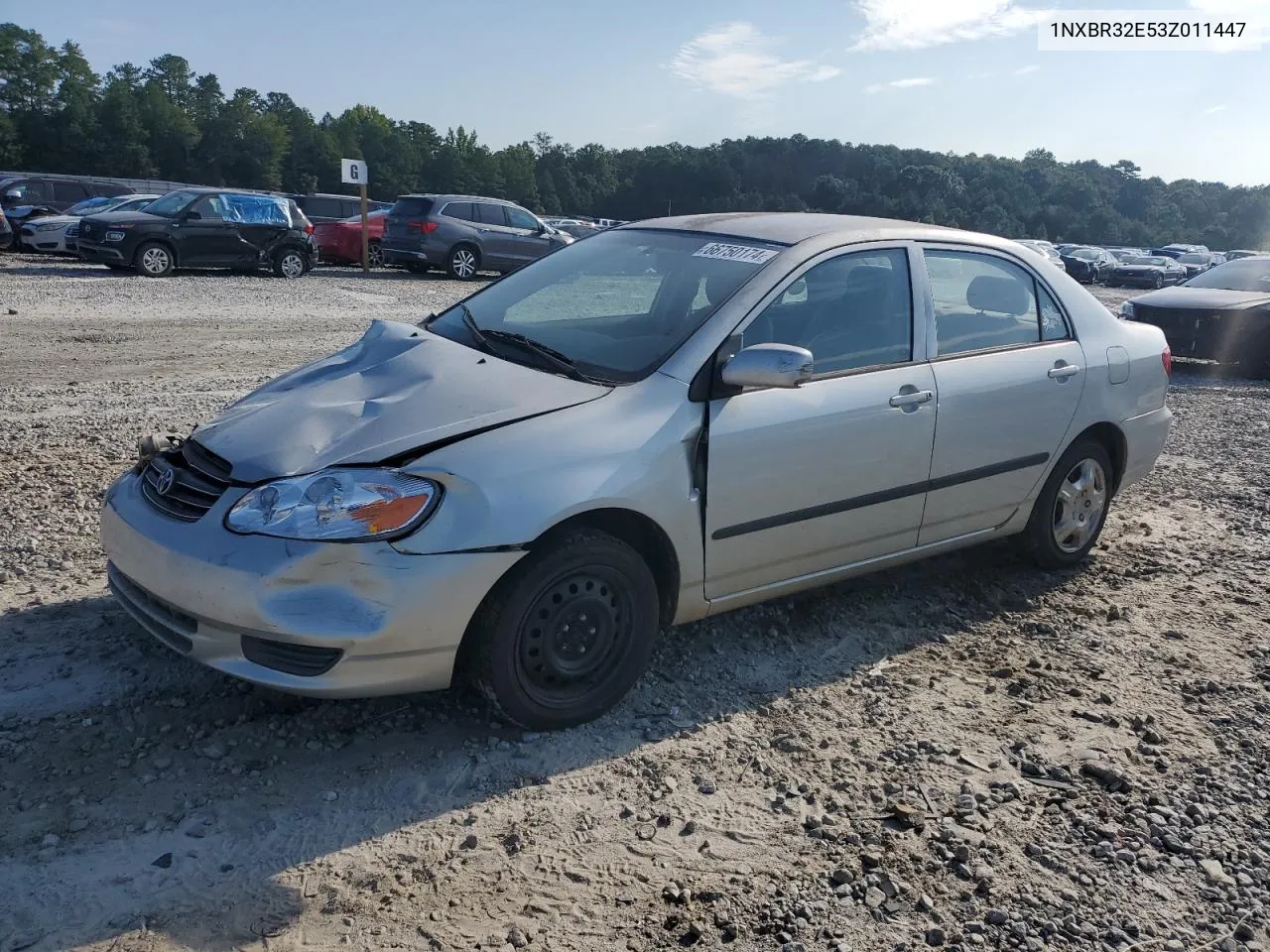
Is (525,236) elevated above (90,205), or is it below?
below

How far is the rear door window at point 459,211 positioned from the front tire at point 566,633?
19612mm

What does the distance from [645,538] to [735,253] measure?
130cm

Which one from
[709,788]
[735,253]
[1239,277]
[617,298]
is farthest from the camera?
[1239,277]

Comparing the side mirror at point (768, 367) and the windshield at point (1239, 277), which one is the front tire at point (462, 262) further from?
the side mirror at point (768, 367)

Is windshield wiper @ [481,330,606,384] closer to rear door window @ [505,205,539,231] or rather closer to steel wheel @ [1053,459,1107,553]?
steel wheel @ [1053,459,1107,553]

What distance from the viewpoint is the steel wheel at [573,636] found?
3.29 meters

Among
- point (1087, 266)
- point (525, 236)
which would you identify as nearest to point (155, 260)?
point (525, 236)

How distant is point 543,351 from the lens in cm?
388

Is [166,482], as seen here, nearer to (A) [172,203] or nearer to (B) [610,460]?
(B) [610,460]

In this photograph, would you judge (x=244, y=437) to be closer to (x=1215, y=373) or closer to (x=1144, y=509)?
(x=1144, y=509)

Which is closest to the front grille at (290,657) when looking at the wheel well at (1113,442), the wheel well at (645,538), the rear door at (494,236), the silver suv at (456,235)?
the wheel well at (645,538)

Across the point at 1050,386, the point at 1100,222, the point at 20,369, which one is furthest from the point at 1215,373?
the point at 1100,222

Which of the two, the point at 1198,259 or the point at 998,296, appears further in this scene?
the point at 1198,259

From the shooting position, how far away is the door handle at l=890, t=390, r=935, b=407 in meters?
4.11
